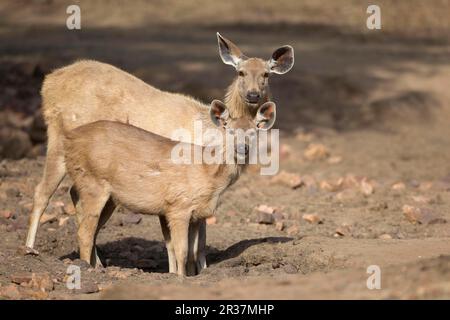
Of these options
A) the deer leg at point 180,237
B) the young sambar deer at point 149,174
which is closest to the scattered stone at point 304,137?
the young sambar deer at point 149,174

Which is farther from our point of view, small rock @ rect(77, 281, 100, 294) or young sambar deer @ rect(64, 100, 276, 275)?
young sambar deer @ rect(64, 100, 276, 275)

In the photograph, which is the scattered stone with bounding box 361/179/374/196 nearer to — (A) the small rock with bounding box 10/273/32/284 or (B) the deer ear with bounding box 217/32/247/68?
(B) the deer ear with bounding box 217/32/247/68

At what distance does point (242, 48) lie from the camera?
22906 millimetres

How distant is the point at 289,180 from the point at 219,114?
5082 millimetres

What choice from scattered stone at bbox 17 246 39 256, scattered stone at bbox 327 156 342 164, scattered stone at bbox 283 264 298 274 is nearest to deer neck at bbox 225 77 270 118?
scattered stone at bbox 283 264 298 274

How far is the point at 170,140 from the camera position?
34.2 ft

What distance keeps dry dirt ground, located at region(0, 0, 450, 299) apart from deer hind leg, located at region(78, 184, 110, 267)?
246 millimetres

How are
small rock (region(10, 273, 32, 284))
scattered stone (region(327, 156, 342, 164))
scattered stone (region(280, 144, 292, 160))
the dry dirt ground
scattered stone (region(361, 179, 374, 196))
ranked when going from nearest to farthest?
1. the dry dirt ground
2. small rock (region(10, 273, 32, 284))
3. scattered stone (region(361, 179, 374, 196))
4. scattered stone (region(327, 156, 342, 164))
5. scattered stone (region(280, 144, 292, 160))

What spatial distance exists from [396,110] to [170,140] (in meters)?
10.9

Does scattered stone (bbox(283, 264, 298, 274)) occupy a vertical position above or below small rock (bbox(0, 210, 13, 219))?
below

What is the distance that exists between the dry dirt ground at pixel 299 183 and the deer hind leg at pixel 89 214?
0.25 metres

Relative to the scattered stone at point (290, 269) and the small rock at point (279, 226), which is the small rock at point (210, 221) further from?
the scattered stone at point (290, 269)

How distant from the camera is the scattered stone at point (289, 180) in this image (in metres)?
14.9

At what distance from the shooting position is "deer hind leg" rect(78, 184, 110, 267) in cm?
1027
